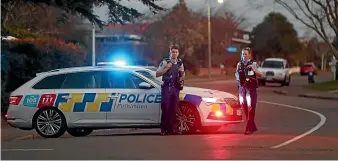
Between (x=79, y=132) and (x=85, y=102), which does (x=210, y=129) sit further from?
(x=79, y=132)

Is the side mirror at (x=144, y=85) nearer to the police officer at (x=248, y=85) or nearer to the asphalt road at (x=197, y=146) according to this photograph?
the asphalt road at (x=197, y=146)

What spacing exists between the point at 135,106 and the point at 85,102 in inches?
40.9

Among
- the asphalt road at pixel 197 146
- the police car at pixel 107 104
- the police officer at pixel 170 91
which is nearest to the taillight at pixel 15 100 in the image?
the police car at pixel 107 104

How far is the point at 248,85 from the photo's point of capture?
15.1 metres

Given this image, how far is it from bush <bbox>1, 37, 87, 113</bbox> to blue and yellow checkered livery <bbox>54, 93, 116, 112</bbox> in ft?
21.6

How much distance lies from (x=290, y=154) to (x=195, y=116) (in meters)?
3.65

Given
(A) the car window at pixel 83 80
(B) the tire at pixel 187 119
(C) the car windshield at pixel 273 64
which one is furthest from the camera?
(C) the car windshield at pixel 273 64

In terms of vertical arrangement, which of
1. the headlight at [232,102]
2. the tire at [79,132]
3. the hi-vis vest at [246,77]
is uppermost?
the hi-vis vest at [246,77]

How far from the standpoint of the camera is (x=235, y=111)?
1534cm

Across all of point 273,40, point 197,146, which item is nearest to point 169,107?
point 197,146

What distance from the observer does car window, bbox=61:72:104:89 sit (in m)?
15.4

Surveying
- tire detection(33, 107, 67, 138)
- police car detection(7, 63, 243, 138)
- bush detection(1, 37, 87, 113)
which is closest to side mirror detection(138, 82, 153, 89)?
police car detection(7, 63, 243, 138)

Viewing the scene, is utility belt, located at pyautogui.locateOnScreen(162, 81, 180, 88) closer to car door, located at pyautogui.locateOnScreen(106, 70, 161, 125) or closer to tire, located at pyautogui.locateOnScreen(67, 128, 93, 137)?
car door, located at pyautogui.locateOnScreen(106, 70, 161, 125)

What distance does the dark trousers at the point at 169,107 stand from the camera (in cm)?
1455
